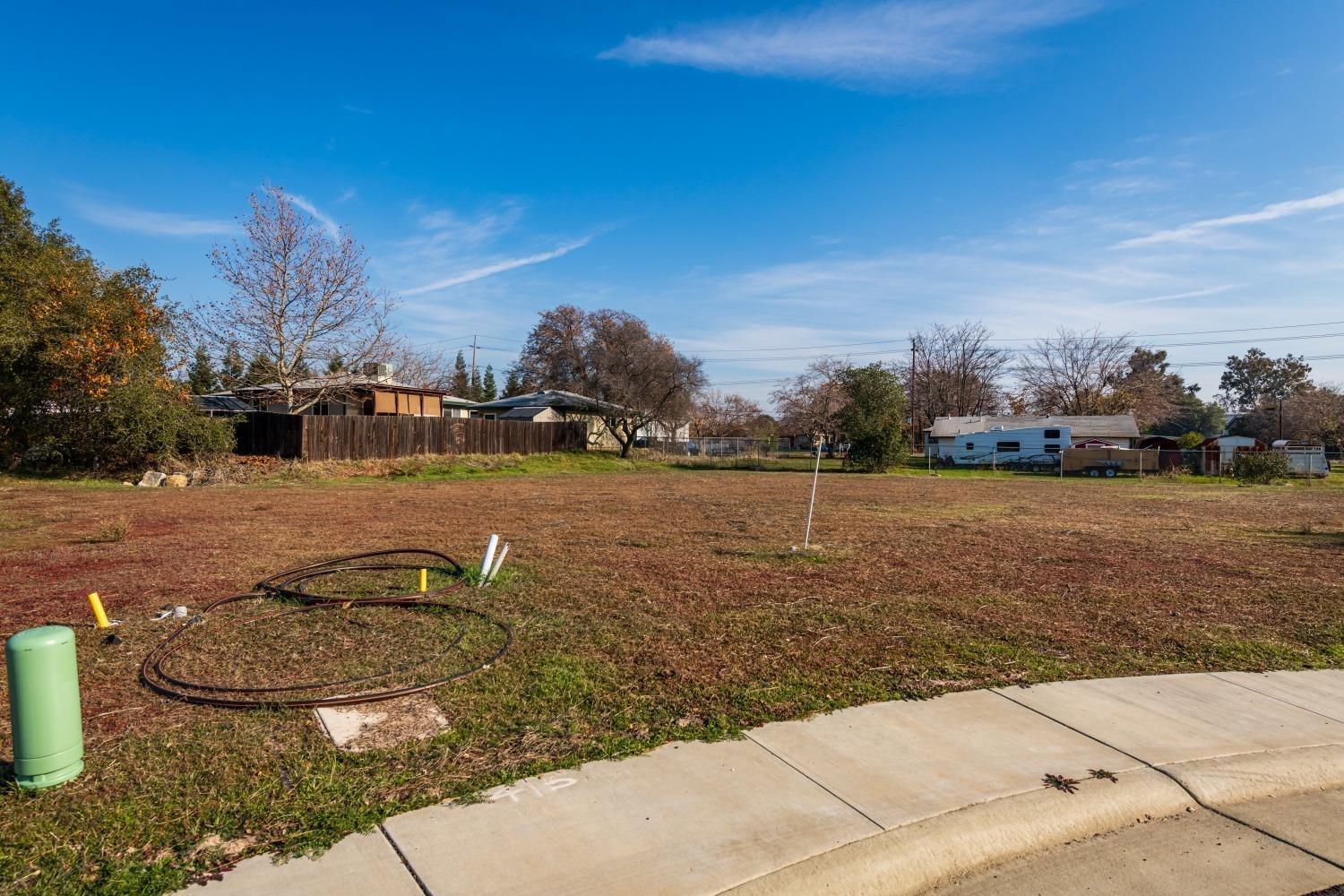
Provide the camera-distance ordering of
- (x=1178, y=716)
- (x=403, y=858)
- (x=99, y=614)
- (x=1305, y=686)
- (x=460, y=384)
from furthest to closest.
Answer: (x=460, y=384) → (x=99, y=614) → (x=1305, y=686) → (x=1178, y=716) → (x=403, y=858)

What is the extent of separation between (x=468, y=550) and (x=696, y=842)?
7.53 m

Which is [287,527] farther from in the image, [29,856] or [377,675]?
[29,856]

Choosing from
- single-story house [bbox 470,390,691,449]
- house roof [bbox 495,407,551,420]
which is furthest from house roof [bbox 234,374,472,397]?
single-story house [bbox 470,390,691,449]

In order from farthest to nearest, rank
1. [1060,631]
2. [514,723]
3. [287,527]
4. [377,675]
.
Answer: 1. [287,527]
2. [1060,631]
3. [377,675]
4. [514,723]

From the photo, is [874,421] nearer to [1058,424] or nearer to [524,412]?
[1058,424]

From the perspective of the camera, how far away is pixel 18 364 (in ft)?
69.2

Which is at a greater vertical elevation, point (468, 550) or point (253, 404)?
point (253, 404)

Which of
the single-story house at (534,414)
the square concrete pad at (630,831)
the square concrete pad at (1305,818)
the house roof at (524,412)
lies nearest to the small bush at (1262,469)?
the square concrete pad at (1305,818)

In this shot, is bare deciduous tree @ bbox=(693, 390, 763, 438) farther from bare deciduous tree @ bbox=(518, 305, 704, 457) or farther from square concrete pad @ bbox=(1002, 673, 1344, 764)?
square concrete pad @ bbox=(1002, 673, 1344, 764)

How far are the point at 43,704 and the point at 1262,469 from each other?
38921 millimetres

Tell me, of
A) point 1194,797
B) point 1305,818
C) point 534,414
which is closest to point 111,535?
point 1194,797

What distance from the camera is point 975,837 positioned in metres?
3.01

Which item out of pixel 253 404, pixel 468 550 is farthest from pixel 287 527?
pixel 253 404

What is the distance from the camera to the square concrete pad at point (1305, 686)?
4473 millimetres
